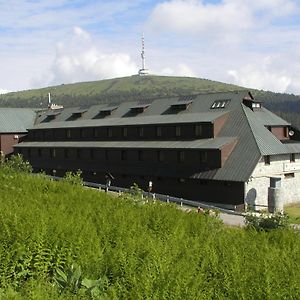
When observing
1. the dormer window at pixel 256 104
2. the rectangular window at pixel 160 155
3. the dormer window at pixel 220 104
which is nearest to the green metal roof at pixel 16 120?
the rectangular window at pixel 160 155

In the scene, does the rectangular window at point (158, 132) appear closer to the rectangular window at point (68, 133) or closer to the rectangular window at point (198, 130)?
the rectangular window at point (198, 130)

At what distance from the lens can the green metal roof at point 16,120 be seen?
84.1 metres

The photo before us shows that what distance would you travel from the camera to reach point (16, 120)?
86.6 meters

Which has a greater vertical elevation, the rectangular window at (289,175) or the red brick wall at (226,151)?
the red brick wall at (226,151)

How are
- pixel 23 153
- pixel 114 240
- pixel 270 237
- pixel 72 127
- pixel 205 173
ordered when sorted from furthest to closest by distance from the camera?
pixel 23 153 → pixel 72 127 → pixel 205 173 → pixel 270 237 → pixel 114 240

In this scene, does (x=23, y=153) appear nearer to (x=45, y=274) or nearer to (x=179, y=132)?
(x=179, y=132)

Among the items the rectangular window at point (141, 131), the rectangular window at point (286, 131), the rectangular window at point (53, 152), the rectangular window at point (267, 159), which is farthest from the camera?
the rectangular window at point (53, 152)

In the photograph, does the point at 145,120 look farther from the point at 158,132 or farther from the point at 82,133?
the point at 82,133

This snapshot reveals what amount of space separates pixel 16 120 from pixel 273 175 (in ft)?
174

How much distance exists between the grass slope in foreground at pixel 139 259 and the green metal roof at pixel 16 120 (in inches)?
2666

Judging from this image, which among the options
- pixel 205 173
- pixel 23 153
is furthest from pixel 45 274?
pixel 23 153

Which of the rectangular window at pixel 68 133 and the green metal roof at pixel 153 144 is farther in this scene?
the rectangular window at pixel 68 133

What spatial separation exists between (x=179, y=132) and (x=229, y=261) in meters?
46.0

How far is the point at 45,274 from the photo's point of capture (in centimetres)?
1256
